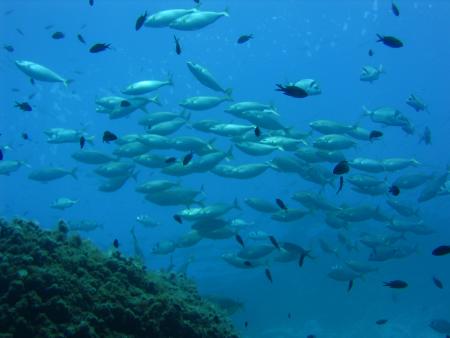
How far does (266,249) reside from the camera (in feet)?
33.2

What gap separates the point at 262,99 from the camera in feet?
204

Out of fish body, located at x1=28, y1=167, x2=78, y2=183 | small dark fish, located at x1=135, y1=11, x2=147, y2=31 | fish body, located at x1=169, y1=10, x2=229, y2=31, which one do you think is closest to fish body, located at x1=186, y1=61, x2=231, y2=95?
fish body, located at x1=169, y1=10, x2=229, y2=31

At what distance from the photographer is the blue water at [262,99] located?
2466cm

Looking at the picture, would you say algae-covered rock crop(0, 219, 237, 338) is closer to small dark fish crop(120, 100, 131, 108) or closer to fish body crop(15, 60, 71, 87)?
small dark fish crop(120, 100, 131, 108)

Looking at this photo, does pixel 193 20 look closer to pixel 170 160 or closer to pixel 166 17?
pixel 166 17

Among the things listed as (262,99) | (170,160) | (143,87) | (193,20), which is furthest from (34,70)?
(262,99)

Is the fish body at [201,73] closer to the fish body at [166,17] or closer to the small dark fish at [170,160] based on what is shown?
the fish body at [166,17]

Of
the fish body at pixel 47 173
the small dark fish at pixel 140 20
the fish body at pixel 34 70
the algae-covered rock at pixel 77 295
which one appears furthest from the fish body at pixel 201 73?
the fish body at pixel 47 173

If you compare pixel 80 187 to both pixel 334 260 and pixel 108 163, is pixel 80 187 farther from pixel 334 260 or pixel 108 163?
pixel 108 163

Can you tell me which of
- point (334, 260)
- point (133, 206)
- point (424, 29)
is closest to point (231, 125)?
point (334, 260)

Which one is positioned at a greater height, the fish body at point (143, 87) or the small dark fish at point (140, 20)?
the small dark fish at point (140, 20)

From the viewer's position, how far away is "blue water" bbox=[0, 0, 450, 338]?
24.7 metres

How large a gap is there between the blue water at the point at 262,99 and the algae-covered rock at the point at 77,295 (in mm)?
19183

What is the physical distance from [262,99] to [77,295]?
Answer: 2331 inches
